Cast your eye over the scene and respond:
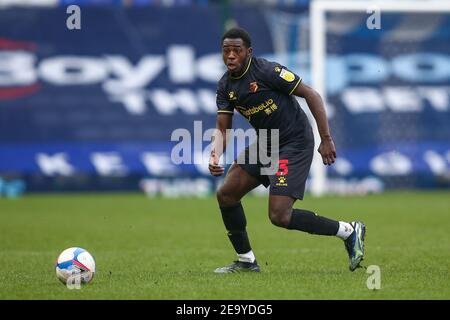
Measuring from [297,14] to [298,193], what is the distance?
607 inches

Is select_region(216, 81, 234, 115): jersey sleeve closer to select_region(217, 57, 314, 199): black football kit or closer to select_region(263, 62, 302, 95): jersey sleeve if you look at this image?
select_region(217, 57, 314, 199): black football kit

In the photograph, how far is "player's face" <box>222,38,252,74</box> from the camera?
29.0 feet

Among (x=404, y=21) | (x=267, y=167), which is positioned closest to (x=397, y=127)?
(x=404, y=21)

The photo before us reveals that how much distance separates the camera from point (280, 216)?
8922mm

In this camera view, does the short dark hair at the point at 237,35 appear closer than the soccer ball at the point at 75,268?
No

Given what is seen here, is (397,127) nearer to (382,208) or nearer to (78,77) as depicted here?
(382,208)

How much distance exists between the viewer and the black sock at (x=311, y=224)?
9.02 meters

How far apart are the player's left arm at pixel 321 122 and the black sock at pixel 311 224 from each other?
1.88 feet

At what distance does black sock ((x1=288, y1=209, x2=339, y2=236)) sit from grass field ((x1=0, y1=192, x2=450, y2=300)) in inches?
16.8

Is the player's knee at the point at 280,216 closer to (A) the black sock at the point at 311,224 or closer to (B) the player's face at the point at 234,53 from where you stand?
(A) the black sock at the point at 311,224

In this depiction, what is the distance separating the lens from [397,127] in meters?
23.5

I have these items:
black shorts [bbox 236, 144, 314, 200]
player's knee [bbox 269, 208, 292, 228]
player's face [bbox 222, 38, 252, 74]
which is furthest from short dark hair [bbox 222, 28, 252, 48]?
player's knee [bbox 269, 208, 292, 228]

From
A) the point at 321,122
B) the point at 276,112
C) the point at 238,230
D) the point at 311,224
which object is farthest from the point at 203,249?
the point at 321,122

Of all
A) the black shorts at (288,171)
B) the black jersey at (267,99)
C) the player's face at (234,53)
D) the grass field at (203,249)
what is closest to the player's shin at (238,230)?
the grass field at (203,249)
